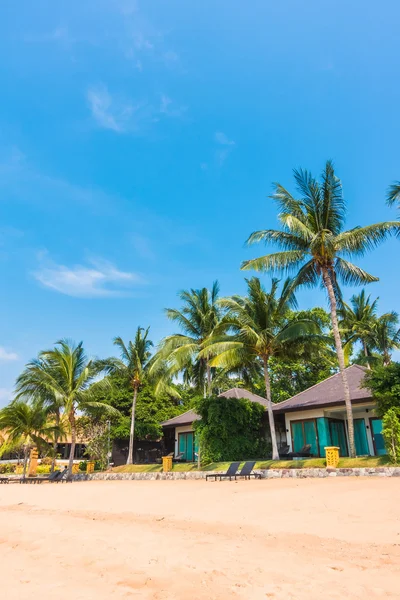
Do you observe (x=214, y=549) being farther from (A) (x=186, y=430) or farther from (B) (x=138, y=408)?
(B) (x=138, y=408)

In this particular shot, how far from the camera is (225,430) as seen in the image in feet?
60.0

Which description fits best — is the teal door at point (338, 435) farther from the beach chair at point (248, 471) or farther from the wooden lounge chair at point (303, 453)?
the beach chair at point (248, 471)

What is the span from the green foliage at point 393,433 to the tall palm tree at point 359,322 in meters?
13.9

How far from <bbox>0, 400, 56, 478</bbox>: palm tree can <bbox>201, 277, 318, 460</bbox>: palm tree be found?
35.8 feet

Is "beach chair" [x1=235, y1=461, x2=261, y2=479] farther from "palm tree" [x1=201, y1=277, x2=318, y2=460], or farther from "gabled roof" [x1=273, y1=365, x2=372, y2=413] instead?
"gabled roof" [x1=273, y1=365, x2=372, y2=413]

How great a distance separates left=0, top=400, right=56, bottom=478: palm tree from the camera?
21.8 metres

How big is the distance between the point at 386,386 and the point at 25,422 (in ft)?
59.0

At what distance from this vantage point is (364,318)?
28062mm

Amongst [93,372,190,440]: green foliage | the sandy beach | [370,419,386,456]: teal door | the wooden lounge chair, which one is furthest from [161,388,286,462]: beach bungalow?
the sandy beach

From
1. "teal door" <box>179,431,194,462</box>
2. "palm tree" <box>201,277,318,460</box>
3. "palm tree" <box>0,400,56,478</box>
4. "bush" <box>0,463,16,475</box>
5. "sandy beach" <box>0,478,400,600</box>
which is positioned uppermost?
"palm tree" <box>201,277,318,460</box>

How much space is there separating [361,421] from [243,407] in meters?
5.20

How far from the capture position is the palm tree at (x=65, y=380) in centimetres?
2130

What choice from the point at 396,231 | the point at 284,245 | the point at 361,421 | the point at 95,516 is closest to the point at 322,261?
the point at 284,245

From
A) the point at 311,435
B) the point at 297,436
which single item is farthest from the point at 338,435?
the point at 297,436
